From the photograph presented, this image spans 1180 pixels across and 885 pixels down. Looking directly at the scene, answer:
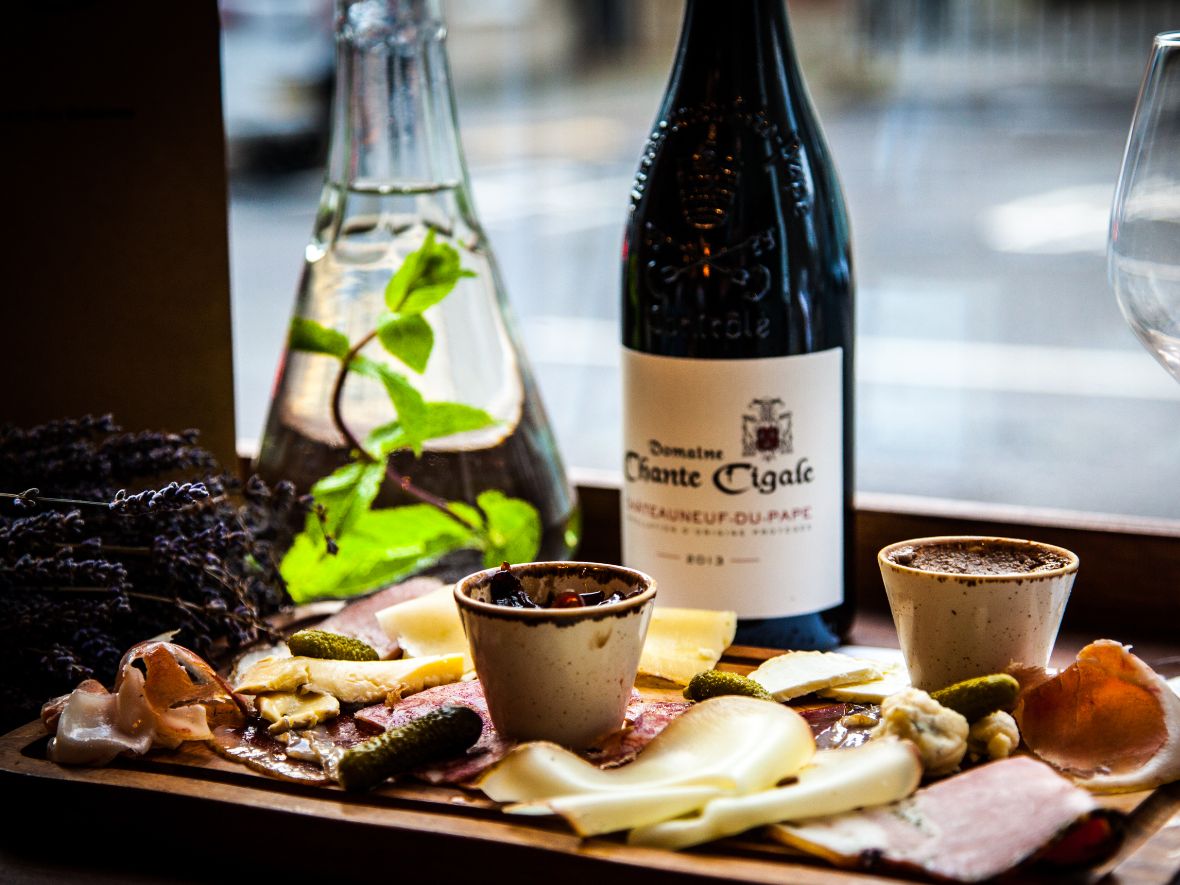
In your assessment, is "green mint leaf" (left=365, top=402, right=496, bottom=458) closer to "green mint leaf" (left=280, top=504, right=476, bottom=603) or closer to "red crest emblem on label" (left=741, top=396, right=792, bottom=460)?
"green mint leaf" (left=280, top=504, right=476, bottom=603)

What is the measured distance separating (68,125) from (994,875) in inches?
24.3

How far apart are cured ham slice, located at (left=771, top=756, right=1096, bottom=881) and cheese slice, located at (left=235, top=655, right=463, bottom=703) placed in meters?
0.21

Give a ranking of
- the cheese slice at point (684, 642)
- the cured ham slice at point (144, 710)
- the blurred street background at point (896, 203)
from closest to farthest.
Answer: the cured ham slice at point (144, 710) → the cheese slice at point (684, 642) → the blurred street background at point (896, 203)

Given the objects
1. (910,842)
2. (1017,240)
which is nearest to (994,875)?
(910,842)

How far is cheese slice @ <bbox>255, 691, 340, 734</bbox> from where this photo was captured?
1.95 feet

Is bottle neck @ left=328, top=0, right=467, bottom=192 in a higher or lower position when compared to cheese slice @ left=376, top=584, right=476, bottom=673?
higher

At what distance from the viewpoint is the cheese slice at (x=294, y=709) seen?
0.59 m

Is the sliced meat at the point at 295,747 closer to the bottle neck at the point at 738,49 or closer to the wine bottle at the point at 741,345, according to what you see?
the wine bottle at the point at 741,345

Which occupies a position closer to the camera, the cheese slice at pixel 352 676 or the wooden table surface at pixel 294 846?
the wooden table surface at pixel 294 846

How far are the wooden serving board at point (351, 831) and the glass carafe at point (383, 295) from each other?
0.28 meters

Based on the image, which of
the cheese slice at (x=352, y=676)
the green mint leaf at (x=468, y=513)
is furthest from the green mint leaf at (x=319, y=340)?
the cheese slice at (x=352, y=676)

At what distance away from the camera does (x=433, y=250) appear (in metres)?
0.80

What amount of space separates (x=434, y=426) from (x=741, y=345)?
0.59 ft

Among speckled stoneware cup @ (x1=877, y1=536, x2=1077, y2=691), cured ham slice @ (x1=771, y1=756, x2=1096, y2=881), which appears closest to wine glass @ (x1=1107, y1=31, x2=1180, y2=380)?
speckled stoneware cup @ (x1=877, y1=536, x2=1077, y2=691)
